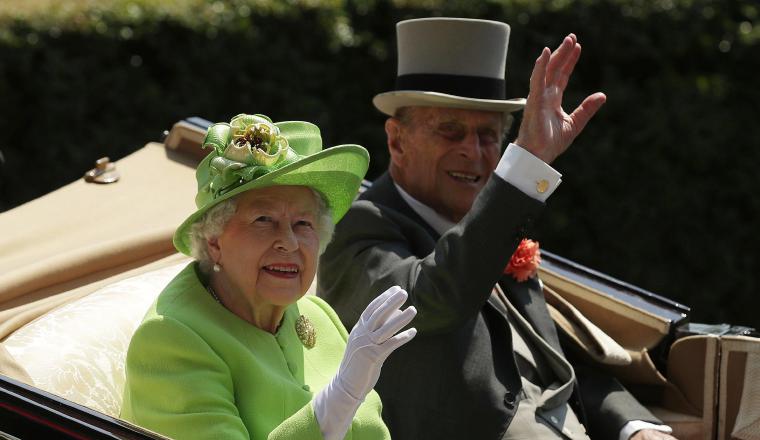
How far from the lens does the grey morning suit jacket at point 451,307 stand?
2664mm

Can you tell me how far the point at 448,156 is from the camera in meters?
3.19

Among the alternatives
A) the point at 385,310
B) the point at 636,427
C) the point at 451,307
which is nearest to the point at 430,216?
the point at 451,307

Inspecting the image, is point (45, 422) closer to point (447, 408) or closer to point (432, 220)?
point (447, 408)

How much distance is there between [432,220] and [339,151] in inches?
31.3

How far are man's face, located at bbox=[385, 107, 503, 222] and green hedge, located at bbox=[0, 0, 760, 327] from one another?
2605 mm

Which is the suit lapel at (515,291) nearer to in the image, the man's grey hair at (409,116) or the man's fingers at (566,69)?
the man's grey hair at (409,116)

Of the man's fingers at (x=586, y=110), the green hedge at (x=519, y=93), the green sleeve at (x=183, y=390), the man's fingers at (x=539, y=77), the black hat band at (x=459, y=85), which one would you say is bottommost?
the green hedge at (x=519, y=93)

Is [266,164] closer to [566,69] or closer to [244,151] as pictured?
[244,151]

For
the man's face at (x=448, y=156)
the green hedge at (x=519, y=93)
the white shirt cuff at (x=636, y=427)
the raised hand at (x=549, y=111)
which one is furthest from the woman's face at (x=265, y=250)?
the green hedge at (x=519, y=93)

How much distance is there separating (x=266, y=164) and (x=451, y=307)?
1.94 feet

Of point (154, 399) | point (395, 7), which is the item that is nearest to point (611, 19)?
point (395, 7)

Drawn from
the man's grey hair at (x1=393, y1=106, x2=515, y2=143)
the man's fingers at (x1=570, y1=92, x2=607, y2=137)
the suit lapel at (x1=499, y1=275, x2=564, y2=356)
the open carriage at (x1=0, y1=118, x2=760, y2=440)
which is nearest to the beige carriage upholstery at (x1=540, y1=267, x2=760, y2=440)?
the open carriage at (x1=0, y1=118, x2=760, y2=440)

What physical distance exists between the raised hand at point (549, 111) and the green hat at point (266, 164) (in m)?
0.39

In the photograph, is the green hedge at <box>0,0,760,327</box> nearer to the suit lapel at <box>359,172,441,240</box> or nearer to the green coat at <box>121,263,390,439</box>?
the suit lapel at <box>359,172,441,240</box>
